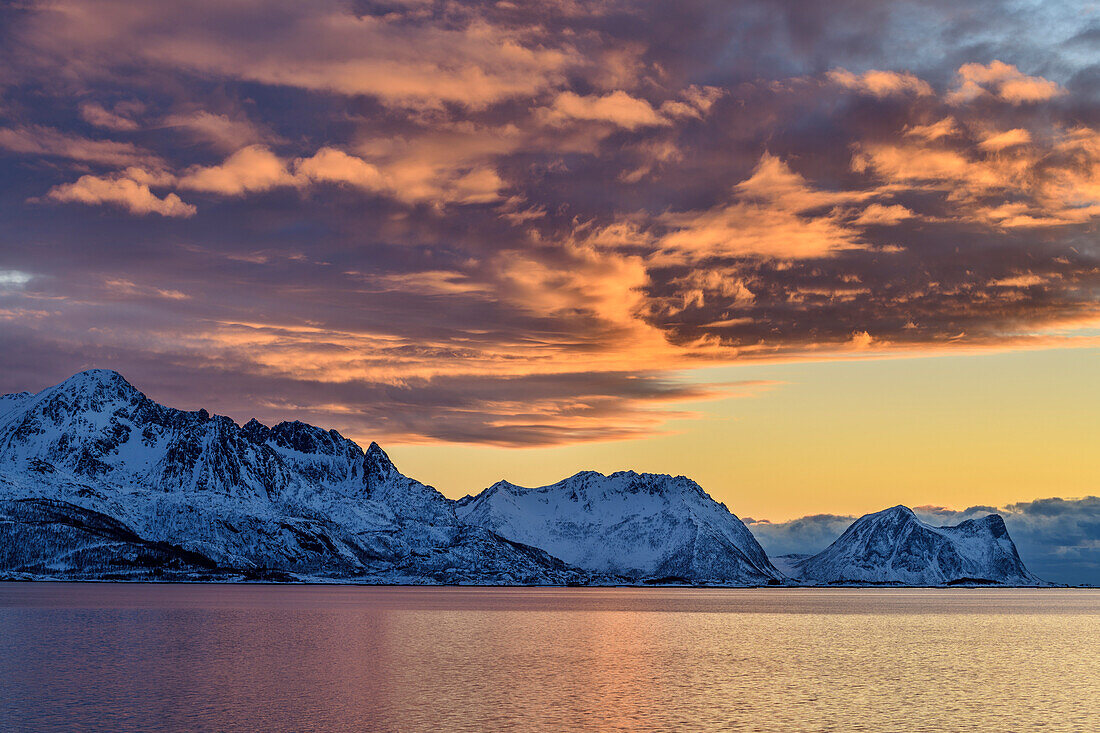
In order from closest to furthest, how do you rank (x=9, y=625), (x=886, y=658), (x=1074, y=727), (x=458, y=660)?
(x=1074, y=727) → (x=458, y=660) → (x=886, y=658) → (x=9, y=625)

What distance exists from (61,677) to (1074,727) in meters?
88.7

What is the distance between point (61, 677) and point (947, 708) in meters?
81.1

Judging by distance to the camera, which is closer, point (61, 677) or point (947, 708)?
point (947, 708)

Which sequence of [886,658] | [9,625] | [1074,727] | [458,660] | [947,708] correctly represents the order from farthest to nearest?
[9,625]
[886,658]
[458,660]
[947,708]
[1074,727]

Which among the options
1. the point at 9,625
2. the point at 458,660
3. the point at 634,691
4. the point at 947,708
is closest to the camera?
the point at 947,708

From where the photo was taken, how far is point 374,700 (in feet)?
283

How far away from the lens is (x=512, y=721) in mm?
76000

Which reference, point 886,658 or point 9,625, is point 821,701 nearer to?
point 886,658

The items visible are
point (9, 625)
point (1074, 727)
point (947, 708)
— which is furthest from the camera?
point (9, 625)

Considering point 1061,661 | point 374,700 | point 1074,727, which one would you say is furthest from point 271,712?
point 1061,661

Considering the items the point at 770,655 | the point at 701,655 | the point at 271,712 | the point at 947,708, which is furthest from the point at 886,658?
the point at 271,712

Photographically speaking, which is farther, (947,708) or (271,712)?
(947,708)

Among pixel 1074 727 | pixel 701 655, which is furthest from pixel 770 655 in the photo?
pixel 1074 727

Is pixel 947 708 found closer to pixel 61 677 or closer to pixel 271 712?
pixel 271 712
